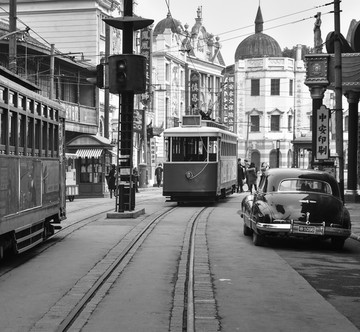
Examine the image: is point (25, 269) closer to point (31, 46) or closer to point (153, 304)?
point (153, 304)

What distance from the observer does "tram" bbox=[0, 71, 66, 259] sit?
460 inches

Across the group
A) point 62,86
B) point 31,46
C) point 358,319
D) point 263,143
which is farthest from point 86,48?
point 358,319

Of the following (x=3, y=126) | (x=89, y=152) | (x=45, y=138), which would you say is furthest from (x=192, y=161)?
(x=3, y=126)

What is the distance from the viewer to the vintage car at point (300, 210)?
49.2 feet

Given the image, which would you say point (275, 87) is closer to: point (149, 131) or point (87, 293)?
point (149, 131)

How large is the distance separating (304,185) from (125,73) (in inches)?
276

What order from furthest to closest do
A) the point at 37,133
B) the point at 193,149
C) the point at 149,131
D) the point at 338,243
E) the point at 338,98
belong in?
the point at 149,131
the point at 193,149
the point at 338,98
the point at 338,243
the point at 37,133

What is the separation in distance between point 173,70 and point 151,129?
15.2 meters

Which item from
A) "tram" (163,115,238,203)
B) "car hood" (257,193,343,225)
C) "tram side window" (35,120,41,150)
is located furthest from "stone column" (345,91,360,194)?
"tram side window" (35,120,41,150)

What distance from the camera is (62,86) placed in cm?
5294

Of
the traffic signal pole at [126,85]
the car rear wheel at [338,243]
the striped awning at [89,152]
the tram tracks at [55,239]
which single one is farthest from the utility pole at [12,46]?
the car rear wheel at [338,243]

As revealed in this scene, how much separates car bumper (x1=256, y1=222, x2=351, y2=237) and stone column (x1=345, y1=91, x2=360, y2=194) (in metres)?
17.8

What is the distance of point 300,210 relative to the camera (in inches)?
596

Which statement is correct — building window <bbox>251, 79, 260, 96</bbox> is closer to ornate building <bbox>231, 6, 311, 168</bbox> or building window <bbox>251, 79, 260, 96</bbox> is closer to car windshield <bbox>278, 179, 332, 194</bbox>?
ornate building <bbox>231, 6, 311, 168</bbox>
